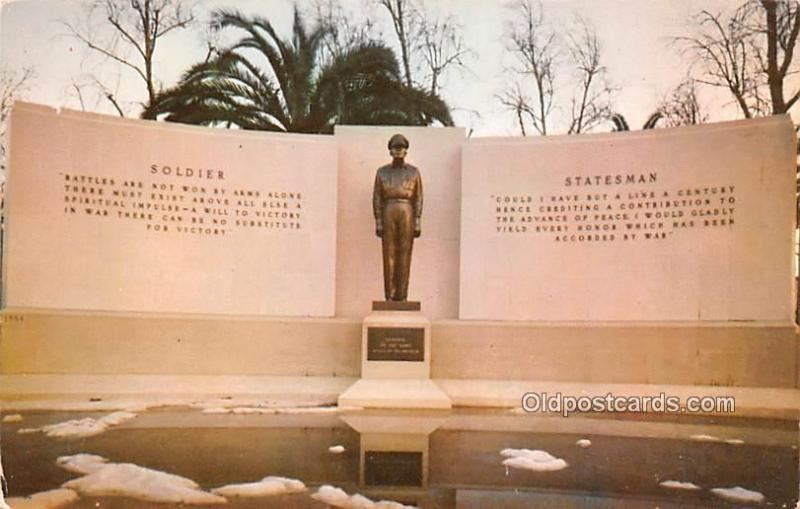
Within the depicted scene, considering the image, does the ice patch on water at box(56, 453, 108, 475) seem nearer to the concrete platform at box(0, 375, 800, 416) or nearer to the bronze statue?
the concrete platform at box(0, 375, 800, 416)

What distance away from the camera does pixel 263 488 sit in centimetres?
399

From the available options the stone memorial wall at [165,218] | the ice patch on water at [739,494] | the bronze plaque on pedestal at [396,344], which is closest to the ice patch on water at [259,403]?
the bronze plaque on pedestal at [396,344]

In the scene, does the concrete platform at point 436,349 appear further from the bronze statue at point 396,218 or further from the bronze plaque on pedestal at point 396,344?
the bronze statue at point 396,218

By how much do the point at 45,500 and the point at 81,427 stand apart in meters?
1.95

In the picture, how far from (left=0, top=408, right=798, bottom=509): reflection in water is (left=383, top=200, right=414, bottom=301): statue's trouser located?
1.86m

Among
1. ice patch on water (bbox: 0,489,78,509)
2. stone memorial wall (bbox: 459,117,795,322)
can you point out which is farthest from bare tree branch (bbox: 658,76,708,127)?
ice patch on water (bbox: 0,489,78,509)

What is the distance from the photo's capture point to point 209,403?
22.6 ft

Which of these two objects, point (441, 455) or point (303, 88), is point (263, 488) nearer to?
point (441, 455)

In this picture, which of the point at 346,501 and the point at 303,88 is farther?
the point at 303,88

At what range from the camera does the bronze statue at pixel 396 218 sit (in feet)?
25.8

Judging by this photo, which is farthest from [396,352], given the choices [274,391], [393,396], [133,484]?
[133,484]

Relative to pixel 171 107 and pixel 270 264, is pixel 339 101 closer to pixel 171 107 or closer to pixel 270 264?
pixel 171 107

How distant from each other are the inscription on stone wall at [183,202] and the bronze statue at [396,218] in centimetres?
147

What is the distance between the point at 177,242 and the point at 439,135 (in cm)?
387
